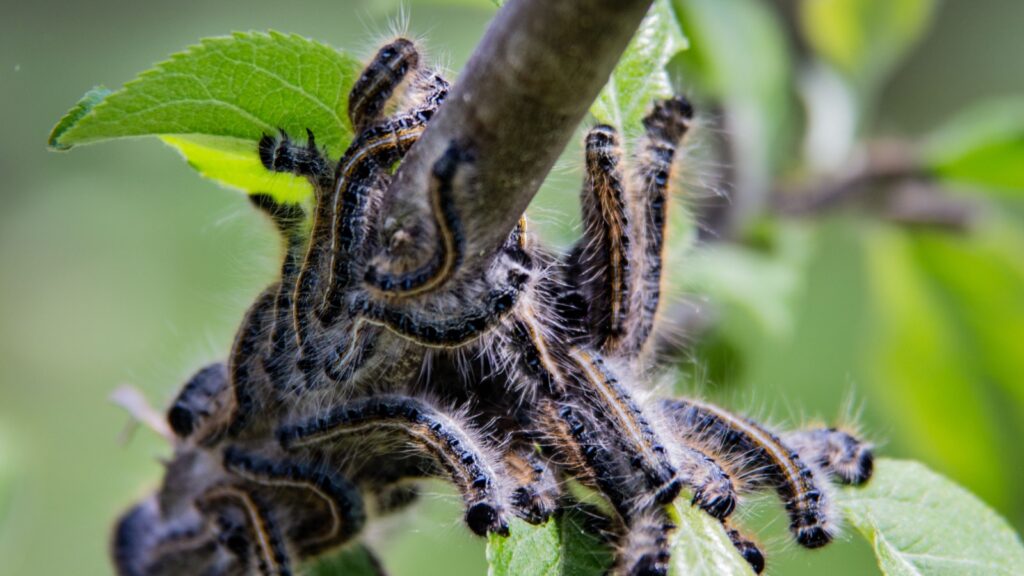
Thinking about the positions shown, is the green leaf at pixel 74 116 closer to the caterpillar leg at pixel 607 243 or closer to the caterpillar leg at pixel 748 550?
the caterpillar leg at pixel 607 243

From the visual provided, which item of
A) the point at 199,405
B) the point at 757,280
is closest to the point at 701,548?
the point at 199,405

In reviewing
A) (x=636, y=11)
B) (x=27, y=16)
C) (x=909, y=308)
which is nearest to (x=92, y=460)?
(x=27, y=16)

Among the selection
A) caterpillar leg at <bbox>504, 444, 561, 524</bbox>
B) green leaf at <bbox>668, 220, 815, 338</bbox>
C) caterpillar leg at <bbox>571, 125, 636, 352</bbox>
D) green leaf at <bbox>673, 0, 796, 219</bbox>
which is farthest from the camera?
green leaf at <bbox>673, 0, 796, 219</bbox>

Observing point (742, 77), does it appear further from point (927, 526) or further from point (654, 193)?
point (927, 526)

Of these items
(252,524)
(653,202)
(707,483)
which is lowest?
(252,524)

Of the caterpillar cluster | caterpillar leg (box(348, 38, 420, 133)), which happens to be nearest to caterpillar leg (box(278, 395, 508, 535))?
the caterpillar cluster

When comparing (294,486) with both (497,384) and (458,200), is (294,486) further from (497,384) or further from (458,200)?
(458,200)

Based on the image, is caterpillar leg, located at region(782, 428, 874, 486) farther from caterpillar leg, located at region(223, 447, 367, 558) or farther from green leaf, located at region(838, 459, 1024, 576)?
caterpillar leg, located at region(223, 447, 367, 558)
